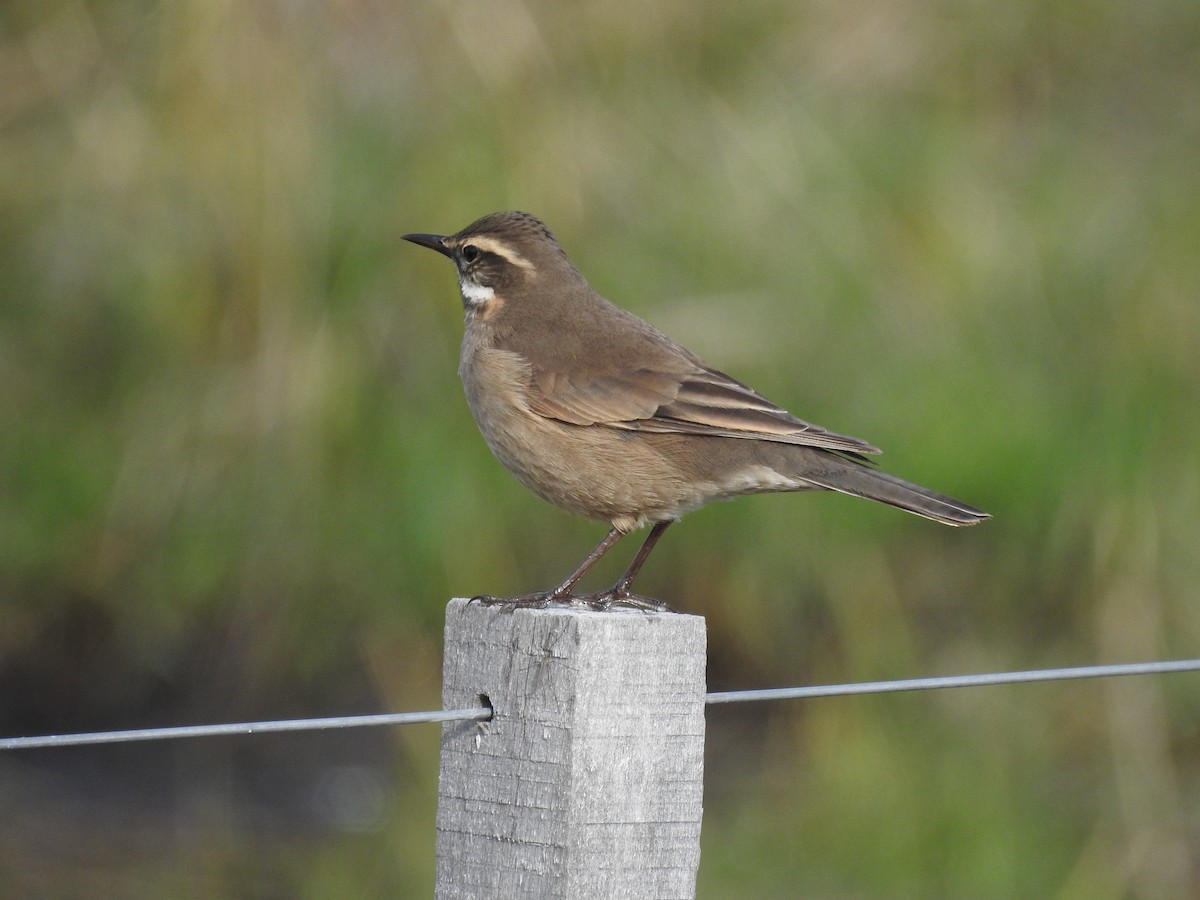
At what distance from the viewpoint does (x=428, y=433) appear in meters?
9.66

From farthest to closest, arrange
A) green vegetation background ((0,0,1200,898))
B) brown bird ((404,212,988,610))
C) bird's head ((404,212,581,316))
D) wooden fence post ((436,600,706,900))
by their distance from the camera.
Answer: green vegetation background ((0,0,1200,898)) < bird's head ((404,212,581,316)) < brown bird ((404,212,988,610)) < wooden fence post ((436,600,706,900))

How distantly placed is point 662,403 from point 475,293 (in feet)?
3.75

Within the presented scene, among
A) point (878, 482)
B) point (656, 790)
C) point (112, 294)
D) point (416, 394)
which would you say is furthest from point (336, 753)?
point (656, 790)

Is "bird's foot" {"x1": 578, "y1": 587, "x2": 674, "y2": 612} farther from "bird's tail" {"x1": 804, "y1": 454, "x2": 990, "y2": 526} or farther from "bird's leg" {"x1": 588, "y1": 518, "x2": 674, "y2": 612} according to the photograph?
"bird's tail" {"x1": 804, "y1": 454, "x2": 990, "y2": 526}

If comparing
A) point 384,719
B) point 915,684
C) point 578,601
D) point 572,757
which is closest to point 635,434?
point 578,601

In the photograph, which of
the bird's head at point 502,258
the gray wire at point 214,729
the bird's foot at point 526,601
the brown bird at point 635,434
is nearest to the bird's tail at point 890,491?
the brown bird at point 635,434

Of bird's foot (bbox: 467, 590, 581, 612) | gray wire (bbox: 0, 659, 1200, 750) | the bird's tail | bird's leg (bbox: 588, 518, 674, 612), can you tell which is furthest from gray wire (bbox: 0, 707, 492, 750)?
the bird's tail

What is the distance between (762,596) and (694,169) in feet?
9.24

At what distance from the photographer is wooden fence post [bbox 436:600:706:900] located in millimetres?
3125

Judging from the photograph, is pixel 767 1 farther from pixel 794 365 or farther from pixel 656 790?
pixel 656 790

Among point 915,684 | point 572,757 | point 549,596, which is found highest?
point 549,596

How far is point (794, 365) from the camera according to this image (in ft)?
32.9

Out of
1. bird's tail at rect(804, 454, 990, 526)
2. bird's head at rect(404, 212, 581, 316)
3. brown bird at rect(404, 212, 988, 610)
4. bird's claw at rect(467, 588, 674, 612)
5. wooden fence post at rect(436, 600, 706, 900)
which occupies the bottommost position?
wooden fence post at rect(436, 600, 706, 900)

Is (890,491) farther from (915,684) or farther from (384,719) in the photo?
(384,719)
